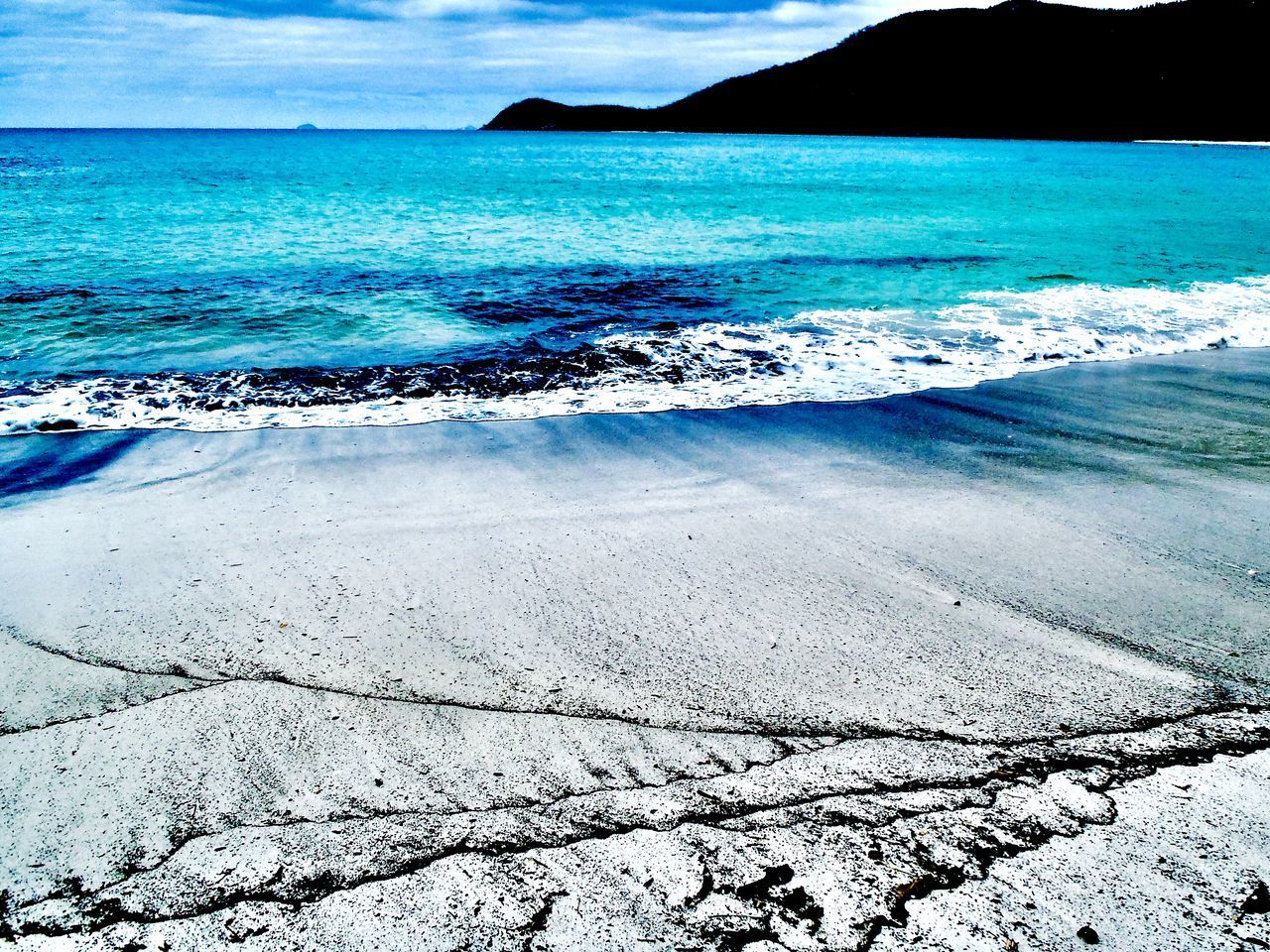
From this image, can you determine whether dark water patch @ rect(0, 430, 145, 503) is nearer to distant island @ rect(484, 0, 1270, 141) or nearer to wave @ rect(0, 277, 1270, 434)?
wave @ rect(0, 277, 1270, 434)

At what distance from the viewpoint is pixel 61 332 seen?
9656mm

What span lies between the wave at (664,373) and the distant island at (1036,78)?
121693 mm

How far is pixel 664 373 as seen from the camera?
797 centimetres

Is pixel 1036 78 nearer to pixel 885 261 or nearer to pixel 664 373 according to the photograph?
pixel 885 261

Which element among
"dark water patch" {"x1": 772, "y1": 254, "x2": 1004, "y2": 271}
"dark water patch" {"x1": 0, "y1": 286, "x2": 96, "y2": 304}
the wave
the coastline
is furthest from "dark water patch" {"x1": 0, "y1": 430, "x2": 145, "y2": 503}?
"dark water patch" {"x1": 772, "y1": 254, "x2": 1004, "y2": 271}

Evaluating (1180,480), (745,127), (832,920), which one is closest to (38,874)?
(832,920)

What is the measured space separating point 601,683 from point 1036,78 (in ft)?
518

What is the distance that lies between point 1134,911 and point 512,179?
152 ft

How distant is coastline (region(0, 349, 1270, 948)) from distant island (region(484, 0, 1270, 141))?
128858 mm

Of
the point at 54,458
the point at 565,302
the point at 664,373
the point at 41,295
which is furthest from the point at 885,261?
the point at 41,295

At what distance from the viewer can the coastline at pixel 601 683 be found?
2074 millimetres

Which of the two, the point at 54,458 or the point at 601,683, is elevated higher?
the point at 54,458

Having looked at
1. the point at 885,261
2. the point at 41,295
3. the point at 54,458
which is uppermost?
the point at 885,261

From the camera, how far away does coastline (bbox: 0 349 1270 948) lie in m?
2.07
